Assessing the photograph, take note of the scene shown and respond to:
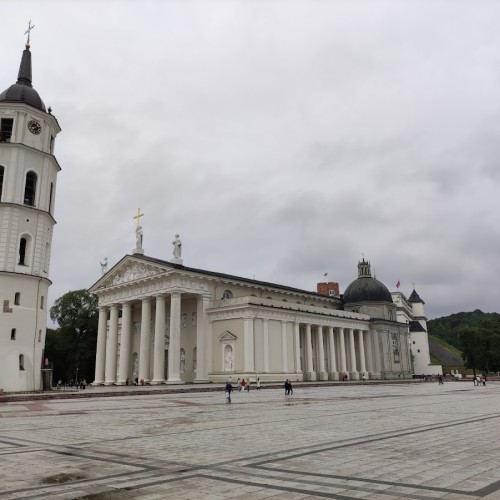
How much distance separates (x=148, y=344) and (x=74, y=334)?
2420 centimetres

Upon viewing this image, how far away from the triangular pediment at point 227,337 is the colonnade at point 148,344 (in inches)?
82.4

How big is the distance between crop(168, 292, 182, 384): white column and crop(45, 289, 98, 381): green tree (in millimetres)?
26008

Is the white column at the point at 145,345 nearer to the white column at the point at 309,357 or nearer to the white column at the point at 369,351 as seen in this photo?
the white column at the point at 309,357

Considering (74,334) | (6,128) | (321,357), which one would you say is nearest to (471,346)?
(321,357)

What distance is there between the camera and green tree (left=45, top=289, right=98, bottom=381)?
237 feet

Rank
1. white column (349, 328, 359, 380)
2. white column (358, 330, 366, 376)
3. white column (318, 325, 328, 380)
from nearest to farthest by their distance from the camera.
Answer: white column (318, 325, 328, 380)
white column (349, 328, 359, 380)
white column (358, 330, 366, 376)

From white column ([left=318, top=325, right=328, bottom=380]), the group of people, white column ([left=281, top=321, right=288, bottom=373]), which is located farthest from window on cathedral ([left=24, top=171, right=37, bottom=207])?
white column ([left=318, top=325, right=328, bottom=380])

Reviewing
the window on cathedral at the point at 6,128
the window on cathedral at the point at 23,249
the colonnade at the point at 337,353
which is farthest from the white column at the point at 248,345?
the window on cathedral at the point at 6,128

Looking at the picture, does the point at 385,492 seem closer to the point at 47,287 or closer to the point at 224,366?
the point at 47,287

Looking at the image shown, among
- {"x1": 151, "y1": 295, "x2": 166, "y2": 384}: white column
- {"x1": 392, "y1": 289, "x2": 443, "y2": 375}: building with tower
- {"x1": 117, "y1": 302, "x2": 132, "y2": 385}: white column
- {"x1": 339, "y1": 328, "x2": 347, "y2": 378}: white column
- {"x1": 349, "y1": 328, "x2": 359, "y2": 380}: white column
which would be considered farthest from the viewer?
{"x1": 392, "y1": 289, "x2": 443, "y2": 375}: building with tower

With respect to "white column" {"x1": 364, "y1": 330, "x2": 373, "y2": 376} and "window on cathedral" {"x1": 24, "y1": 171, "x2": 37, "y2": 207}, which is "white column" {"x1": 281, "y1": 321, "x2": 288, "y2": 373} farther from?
"window on cathedral" {"x1": 24, "y1": 171, "x2": 37, "y2": 207}

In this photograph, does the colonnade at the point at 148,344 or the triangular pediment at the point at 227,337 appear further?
the triangular pediment at the point at 227,337

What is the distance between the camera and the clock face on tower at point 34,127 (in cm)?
4047

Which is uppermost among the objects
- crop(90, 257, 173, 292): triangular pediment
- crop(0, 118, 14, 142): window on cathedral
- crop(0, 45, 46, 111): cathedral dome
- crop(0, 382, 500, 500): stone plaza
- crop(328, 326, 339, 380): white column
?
crop(0, 45, 46, 111): cathedral dome
